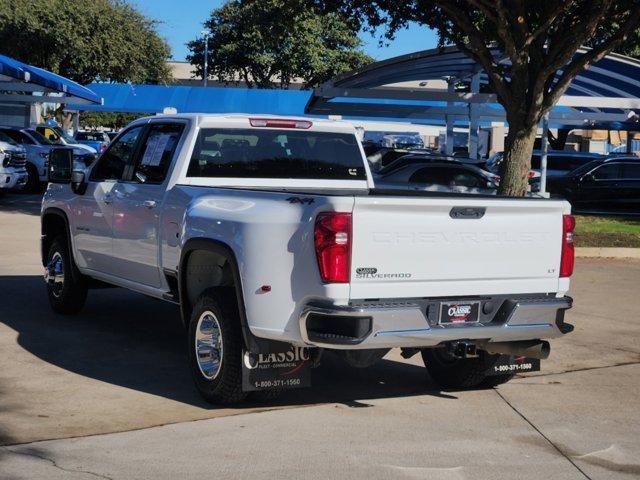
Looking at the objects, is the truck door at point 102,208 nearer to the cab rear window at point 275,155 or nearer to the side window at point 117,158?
the side window at point 117,158

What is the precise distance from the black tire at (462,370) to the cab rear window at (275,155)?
183 cm

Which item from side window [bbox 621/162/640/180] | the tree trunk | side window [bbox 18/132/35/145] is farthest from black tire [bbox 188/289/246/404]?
side window [bbox 18/132/35/145]

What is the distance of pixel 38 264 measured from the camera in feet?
45.5

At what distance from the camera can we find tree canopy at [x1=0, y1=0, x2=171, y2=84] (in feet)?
157

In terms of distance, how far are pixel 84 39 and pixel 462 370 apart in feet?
150

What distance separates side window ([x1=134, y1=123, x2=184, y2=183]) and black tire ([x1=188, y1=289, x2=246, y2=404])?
1529 mm

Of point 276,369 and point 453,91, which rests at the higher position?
point 453,91

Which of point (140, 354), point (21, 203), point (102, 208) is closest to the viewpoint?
point (140, 354)

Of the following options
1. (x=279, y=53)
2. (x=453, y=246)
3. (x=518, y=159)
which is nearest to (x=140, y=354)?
(x=453, y=246)

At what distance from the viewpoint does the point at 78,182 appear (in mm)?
9383

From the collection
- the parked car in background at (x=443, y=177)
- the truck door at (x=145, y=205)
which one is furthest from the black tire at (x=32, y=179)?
the truck door at (x=145, y=205)

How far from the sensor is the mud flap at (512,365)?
7.61 metres

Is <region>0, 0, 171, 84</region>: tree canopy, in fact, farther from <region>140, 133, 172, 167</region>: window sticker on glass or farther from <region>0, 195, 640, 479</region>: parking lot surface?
<region>140, 133, 172, 167</region>: window sticker on glass

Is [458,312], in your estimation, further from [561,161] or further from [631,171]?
[561,161]
